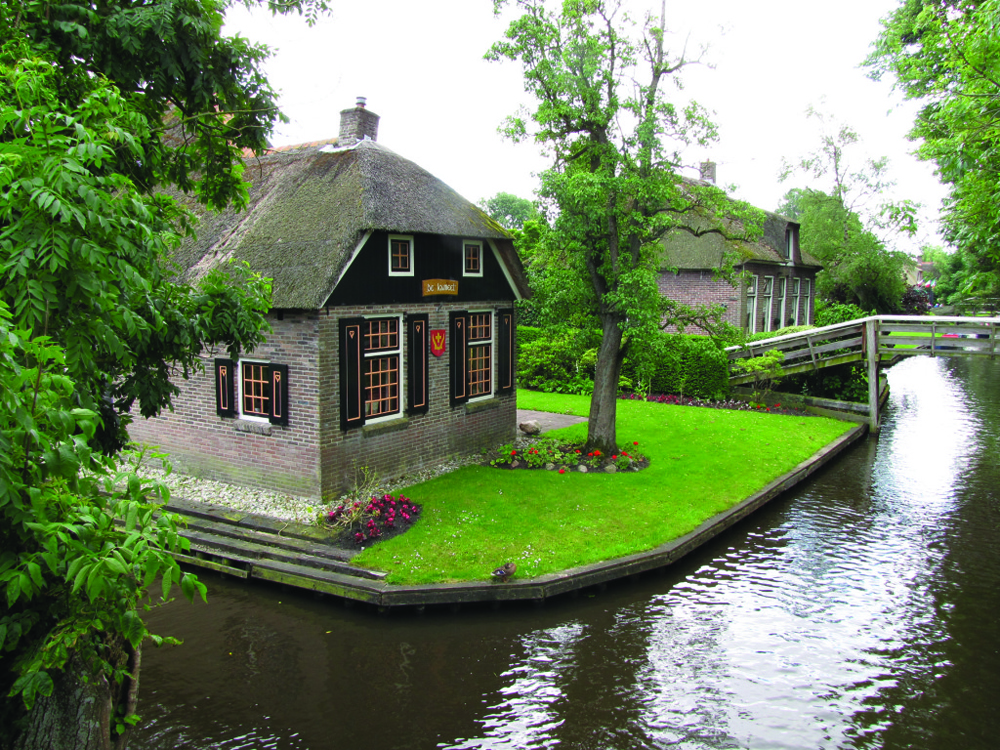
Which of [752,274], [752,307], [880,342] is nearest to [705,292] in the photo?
[752,307]

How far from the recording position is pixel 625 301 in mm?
13188

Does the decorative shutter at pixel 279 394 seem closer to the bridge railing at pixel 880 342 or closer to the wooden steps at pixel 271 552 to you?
the wooden steps at pixel 271 552

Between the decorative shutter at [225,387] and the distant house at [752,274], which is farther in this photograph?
the distant house at [752,274]

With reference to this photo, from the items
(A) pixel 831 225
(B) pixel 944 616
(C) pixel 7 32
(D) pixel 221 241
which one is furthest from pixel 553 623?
(A) pixel 831 225

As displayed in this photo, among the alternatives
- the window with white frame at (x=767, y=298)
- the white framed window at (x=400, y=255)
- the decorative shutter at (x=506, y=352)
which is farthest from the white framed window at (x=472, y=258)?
the window with white frame at (x=767, y=298)

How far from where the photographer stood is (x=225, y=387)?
11.9m

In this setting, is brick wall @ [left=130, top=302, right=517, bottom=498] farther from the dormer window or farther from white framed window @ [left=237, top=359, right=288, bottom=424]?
the dormer window

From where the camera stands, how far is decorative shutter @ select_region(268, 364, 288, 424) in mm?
11242

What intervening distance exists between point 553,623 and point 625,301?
661 centimetres

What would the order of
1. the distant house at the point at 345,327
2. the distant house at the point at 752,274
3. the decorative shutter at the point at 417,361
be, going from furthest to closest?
the distant house at the point at 752,274 < the decorative shutter at the point at 417,361 < the distant house at the point at 345,327

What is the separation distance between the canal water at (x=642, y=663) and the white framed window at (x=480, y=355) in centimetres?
597

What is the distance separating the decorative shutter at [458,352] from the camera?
45.3 ft

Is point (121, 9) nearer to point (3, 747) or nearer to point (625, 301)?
point (3, 747)

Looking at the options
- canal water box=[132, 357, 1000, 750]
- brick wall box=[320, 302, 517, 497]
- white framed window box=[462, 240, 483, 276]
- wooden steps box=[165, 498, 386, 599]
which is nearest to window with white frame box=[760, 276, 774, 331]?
brick wall box=[320, 302, 517, 497]
